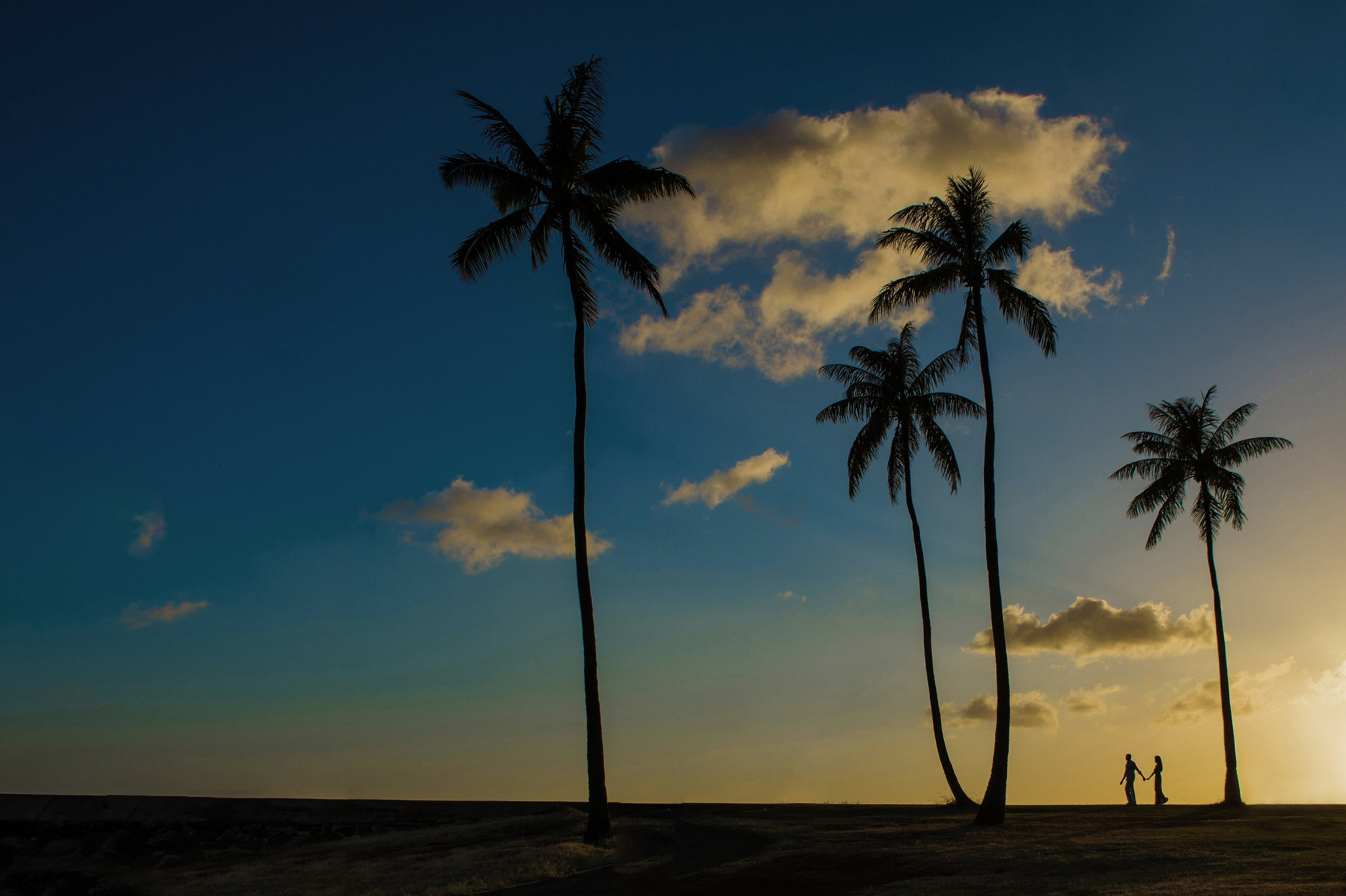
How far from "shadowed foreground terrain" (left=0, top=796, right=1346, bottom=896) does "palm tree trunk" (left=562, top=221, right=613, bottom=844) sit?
864 mm

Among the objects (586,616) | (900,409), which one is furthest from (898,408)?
(586,616)

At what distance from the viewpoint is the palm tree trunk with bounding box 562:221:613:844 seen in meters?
19.6

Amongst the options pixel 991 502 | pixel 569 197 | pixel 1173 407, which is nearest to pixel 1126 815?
pixel 991 502

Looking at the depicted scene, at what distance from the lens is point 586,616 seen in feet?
68.6

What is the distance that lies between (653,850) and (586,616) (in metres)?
5.76

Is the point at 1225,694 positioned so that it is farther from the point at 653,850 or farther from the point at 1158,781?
the point at 653,850

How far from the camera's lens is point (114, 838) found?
77.2 ft

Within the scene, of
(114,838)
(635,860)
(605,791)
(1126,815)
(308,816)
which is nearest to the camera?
(635,860)

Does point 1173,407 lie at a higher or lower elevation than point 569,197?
lower

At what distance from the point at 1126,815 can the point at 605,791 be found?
14488 mm

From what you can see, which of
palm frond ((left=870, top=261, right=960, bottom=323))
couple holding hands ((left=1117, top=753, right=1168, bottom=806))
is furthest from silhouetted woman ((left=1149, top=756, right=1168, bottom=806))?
palm frond ((left=870, top=261, right=960, bottom=323))

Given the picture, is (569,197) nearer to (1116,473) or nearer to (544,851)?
(544,851)

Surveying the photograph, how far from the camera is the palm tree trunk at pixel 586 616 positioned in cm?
1962

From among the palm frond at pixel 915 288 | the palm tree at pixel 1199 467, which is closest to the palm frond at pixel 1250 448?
the palm tree at pixel 1199 467
